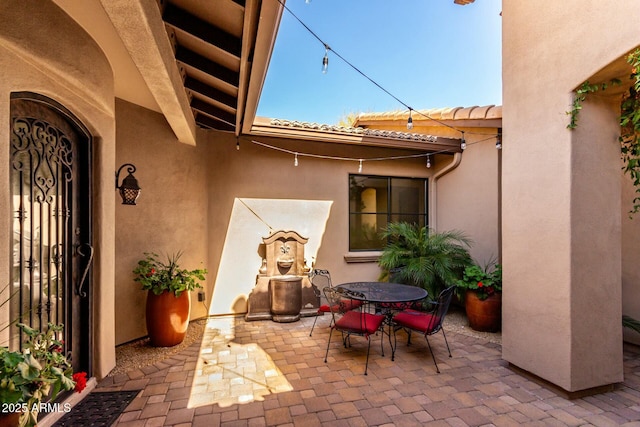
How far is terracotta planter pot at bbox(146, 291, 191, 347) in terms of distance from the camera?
12.5 ft

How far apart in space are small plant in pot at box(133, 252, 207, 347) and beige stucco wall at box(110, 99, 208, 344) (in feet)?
0.85

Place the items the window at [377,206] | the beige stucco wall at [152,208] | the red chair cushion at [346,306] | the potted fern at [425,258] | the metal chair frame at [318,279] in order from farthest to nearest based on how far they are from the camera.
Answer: the window at [377,206]
the potted fern at [425,258]
the metal chair frame at [318,279]
the beige stucco wall at [152,208]
the red chair cushion at [346,306]

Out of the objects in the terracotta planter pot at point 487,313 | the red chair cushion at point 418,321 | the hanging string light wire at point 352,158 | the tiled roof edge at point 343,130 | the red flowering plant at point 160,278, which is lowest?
the terracotta planter pot at point 487,313

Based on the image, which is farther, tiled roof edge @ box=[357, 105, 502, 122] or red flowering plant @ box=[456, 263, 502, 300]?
tiled roof edge @ box=[357, 105, 502, 122]

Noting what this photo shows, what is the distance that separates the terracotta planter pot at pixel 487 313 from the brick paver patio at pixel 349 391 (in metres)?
0.55

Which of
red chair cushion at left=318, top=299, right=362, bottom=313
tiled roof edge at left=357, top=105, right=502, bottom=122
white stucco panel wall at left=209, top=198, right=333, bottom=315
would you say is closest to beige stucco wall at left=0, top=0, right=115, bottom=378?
white stucco panel wall at left=209, top=198, right=333, bottom=315

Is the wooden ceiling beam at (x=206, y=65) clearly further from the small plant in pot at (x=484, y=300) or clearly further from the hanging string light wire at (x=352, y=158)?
the small plant in pot at (x=484, y=300)

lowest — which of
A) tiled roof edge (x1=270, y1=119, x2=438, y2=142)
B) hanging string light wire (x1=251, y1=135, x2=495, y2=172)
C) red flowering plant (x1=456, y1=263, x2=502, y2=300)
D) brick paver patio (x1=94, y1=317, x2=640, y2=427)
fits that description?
brick paver patio (x1=94, y1=317, x2=640, y2=427)

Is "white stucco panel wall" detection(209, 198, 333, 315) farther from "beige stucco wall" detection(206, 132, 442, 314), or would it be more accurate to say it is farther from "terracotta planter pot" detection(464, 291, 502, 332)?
"terracotta planter pot" detection(464, 291, 502, 332)

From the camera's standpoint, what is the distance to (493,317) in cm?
440

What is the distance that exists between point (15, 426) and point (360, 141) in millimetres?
5041

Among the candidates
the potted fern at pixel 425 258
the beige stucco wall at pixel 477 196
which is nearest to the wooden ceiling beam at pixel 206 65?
the potted fern at pixel 425 258

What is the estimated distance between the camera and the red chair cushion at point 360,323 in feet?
10.8

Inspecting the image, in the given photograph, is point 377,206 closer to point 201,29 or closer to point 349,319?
point 349,319
